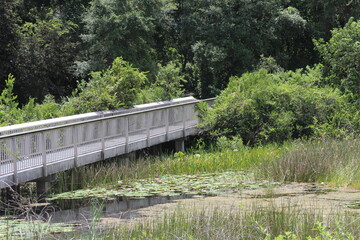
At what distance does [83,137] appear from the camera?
1455 centimetres

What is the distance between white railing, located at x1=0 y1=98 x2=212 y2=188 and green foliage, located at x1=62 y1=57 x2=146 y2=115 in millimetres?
578

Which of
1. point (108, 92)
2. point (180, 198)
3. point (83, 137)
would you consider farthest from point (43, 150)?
point (108, 92)

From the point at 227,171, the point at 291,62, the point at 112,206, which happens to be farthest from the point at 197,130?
the point at 291,62

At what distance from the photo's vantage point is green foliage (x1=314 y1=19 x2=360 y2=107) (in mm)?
21969

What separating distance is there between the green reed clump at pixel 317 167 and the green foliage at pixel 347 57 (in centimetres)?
835

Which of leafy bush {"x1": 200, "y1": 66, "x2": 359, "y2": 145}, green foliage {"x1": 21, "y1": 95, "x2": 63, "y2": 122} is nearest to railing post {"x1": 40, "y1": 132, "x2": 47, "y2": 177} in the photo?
green foliage {"x1": 21, "y1": 95, "x2": 63, "y2": 122}

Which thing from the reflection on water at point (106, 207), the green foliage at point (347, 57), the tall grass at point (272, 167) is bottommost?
the reflection on water at point (106, 207)

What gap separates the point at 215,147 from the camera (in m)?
20.1

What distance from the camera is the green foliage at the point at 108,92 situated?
18172mm

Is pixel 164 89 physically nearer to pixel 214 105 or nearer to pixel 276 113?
pixel 214 105

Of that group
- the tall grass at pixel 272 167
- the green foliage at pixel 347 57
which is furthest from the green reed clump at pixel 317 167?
the green foliage at pixel 347 57

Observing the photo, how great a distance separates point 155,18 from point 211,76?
3.97 meters

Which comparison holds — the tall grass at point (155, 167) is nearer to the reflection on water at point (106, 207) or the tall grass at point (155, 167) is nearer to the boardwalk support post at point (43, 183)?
the boardwalk support post at point (43, 183)

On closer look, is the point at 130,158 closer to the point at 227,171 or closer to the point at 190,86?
the point at 227,171
